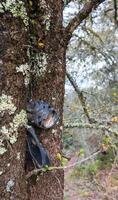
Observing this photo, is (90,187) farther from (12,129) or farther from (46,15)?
(12,129)

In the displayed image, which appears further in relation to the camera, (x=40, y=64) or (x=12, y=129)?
(x=40, y=64)

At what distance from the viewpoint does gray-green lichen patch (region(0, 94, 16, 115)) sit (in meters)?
1.62

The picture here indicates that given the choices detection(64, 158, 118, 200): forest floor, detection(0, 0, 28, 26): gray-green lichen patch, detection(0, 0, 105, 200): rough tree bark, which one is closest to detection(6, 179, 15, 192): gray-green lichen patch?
detection(0, 0, 105, 200): rough tree bark

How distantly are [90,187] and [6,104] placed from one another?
9.41m

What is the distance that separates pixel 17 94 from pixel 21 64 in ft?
0.41

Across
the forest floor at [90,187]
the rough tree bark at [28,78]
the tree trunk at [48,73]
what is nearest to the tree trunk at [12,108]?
the rough tree bark at [28,78]

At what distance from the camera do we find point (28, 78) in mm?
1764

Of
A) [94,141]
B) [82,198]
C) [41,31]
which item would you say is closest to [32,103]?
[41,31]

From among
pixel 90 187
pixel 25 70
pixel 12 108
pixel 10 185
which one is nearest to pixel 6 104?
pixel 12 108

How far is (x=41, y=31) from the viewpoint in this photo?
6.16ft

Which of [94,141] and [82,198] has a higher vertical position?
[94,141]

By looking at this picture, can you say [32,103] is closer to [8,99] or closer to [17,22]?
[8,99]

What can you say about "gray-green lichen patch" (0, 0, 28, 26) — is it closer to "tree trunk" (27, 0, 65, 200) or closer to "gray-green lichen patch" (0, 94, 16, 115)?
"tree trunk" (27, 0, 65, 200)

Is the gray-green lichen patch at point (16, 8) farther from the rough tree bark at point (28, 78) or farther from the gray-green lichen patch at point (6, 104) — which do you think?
the gray-green lichen patch at point (6, 104)
